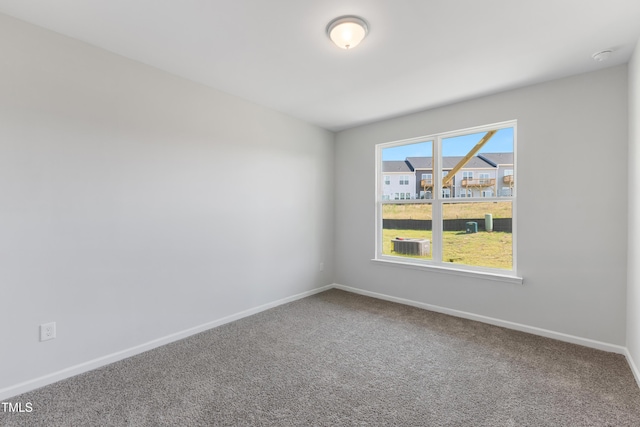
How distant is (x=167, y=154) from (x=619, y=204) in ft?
13.2

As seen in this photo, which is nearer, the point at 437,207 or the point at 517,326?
the point at 517,326

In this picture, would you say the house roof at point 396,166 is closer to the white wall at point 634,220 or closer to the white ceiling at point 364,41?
the white ceiling at point 364,41

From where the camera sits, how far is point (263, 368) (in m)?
2.19

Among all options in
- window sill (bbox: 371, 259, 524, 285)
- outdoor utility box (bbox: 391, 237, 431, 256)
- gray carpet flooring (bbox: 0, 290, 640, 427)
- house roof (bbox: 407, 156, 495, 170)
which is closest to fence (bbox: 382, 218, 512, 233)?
outdoor utility box (bbox: 391, 237, 431, 256)

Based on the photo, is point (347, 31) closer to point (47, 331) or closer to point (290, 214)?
point (290, 214)

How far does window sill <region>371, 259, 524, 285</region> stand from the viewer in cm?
292

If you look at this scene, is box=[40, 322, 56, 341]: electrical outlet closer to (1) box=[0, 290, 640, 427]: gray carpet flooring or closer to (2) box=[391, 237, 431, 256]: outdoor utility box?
(1) box=[0, 290, 640, 427]: gray carpet flooring

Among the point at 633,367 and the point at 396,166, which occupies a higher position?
the point at 396,166

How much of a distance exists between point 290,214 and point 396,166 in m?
1.64

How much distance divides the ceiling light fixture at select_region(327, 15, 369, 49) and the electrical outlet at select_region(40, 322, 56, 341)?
2.86m

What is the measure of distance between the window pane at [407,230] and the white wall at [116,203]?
1642 mm

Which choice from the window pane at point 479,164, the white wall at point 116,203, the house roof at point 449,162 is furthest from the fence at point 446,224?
the white wall at point 116,203

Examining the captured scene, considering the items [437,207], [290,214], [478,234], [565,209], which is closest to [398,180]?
[437,207]

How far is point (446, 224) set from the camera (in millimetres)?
3525
